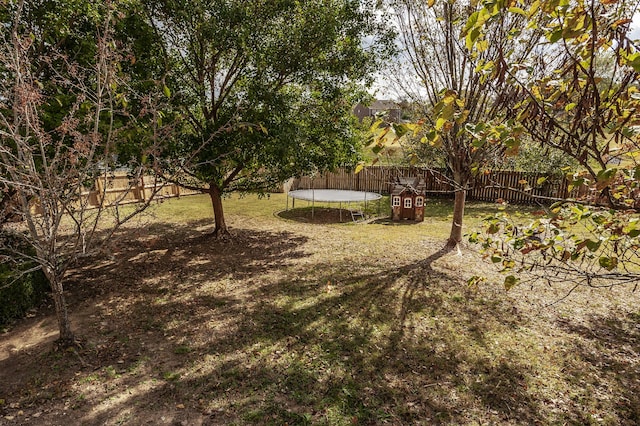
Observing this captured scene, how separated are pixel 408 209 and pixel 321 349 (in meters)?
9.53

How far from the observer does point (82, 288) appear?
7484 millimetres

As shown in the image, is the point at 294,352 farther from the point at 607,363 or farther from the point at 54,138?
the point at 54,138

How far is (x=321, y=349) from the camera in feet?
17.6

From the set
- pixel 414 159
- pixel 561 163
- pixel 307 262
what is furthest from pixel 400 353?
pixel 561 163

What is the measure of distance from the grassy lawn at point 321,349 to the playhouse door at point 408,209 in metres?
4.78

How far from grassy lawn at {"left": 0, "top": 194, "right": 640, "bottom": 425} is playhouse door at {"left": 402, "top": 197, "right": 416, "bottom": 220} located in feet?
15.7

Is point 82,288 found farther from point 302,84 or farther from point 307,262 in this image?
point 302,84

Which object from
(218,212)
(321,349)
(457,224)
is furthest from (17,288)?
(457,224)

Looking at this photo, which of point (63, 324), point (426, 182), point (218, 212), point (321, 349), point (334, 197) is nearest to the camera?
point (63, 324)

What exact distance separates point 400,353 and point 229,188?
7.44 metres

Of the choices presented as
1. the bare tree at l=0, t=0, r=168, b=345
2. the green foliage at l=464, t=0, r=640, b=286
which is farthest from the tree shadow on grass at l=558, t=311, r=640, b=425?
the bare tree at l=0, t=0, r=168, b=345

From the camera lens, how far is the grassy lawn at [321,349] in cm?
416

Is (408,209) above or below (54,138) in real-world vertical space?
below

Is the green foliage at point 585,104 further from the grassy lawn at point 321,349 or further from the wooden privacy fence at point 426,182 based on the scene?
the wooden privacy fence at point 426,182
